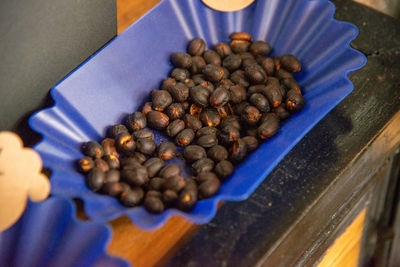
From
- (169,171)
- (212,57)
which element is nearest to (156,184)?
(169,171)

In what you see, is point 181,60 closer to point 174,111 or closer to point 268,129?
point 174,111

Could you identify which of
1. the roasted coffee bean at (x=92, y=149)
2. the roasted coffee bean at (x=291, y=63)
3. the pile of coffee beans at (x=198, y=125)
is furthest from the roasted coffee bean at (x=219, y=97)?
the roasted coffee bean at (x=92, y=149)

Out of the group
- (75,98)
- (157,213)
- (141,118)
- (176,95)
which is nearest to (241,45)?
(176,95)

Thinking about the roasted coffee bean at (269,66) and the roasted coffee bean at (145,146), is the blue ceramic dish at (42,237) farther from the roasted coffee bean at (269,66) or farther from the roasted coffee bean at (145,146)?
the roasted coffee bean at (269,66)

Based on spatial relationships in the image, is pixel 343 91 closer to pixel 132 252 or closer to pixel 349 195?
pixel 349 195

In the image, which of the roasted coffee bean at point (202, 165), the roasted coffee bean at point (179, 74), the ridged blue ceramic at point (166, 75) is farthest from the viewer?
the roasted coffee bean at point (179, 74)

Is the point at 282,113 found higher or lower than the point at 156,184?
higher
